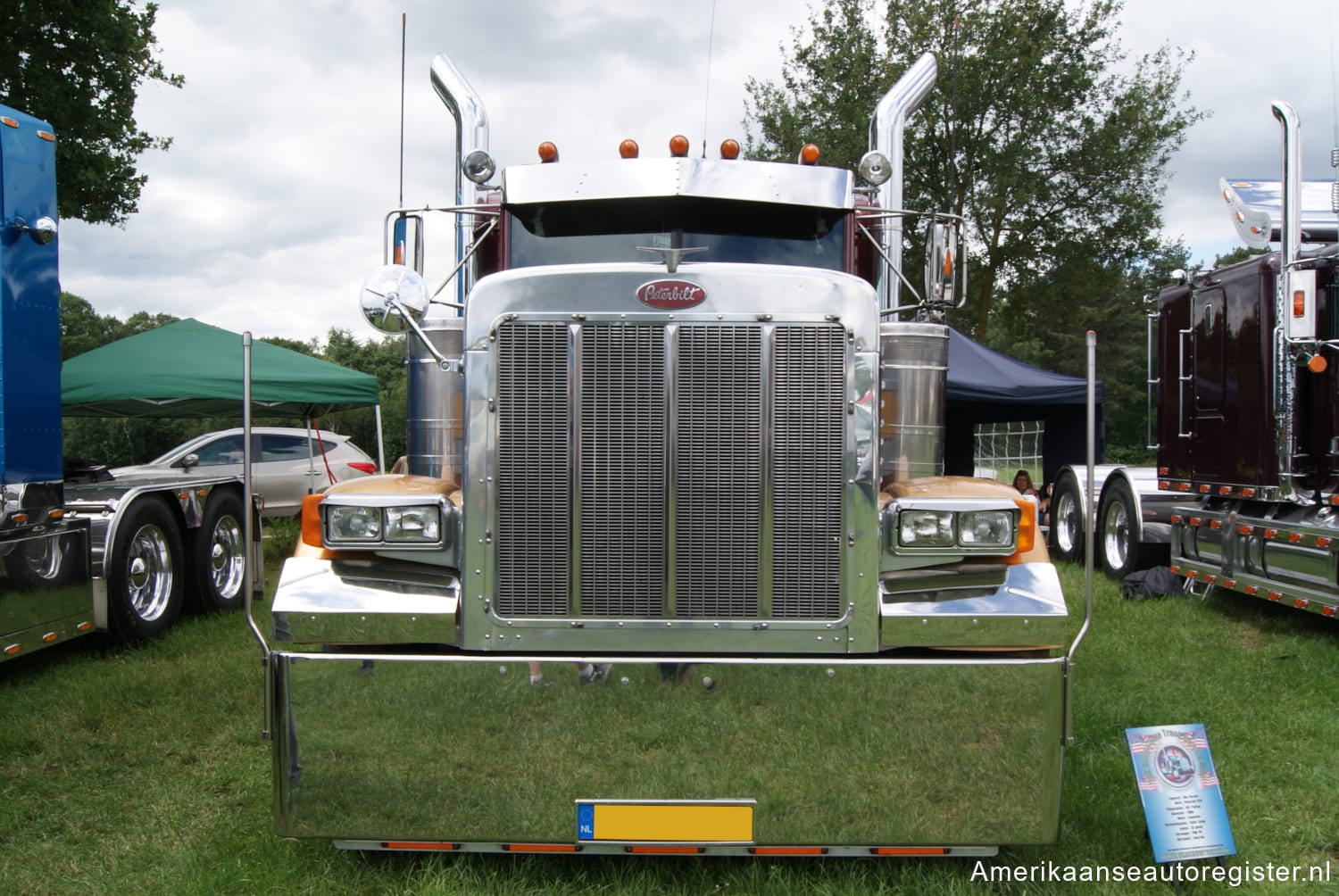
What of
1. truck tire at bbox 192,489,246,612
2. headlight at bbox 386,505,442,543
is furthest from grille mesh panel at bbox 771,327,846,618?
truck tire at bbox 192,489,246,612

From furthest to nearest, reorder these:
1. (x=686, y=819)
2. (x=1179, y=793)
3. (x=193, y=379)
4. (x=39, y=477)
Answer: (x=193, y=379), (x=39, y=477), (x=1179, y=793), (x=686, y=819)

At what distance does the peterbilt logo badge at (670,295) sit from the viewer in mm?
3186

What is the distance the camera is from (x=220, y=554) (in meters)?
8.27

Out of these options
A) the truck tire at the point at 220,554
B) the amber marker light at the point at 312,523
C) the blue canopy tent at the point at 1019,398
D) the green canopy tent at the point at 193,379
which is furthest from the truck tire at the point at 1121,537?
the amber marker light at the point at 312,523

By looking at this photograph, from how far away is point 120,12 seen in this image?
560 inches

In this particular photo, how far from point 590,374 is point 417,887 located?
1.71m

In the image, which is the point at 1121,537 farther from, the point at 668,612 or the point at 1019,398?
the point at 668,612

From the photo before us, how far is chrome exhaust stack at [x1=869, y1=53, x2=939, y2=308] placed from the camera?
4488mm

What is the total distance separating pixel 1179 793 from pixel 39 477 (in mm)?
5699

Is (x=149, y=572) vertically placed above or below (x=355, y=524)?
below

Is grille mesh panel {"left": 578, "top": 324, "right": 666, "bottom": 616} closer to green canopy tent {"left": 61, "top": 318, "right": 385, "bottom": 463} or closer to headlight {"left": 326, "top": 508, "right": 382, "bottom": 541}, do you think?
headlight {"left": 326, "top": 508, "right": 382, "bottom": 541}

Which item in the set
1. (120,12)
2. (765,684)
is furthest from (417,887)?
(120,12)

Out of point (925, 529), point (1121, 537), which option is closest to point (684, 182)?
point (925, 529)

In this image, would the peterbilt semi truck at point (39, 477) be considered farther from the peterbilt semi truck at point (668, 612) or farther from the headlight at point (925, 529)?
the headlight at point (925, 529)
